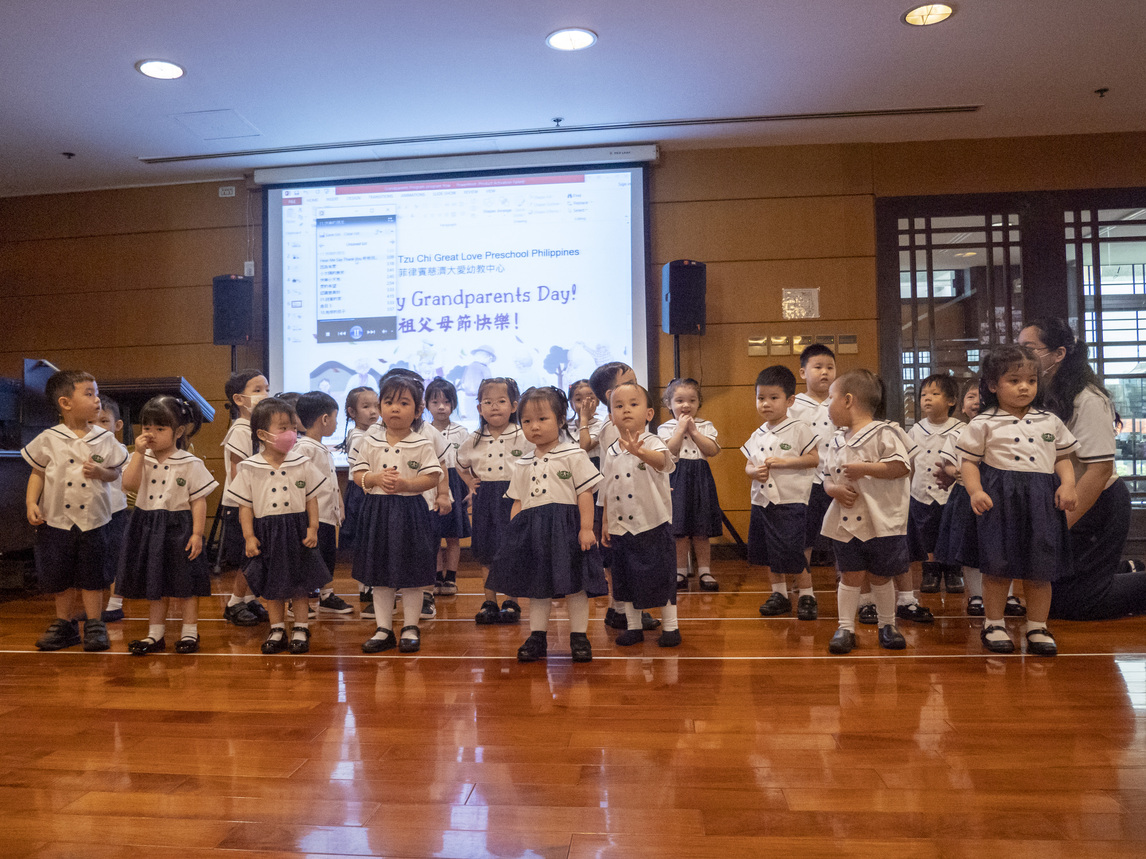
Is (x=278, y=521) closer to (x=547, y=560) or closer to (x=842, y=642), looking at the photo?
(x=547, y=560)

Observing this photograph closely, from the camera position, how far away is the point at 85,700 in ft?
7.69

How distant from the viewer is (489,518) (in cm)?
355

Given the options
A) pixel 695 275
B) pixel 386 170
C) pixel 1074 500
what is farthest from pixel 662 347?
pixel 1074 500

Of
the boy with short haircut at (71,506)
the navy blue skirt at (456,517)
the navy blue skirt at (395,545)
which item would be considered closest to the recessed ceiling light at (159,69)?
the boy with short haircut at (71,506)

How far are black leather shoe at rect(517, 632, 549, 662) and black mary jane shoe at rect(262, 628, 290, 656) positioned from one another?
95 centimetres

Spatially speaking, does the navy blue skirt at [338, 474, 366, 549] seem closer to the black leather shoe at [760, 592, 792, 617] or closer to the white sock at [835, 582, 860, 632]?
the black leather shoe at [760, 592, 792, 617]

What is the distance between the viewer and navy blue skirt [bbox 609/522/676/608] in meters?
2.81

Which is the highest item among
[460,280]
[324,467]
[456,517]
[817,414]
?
[460,280]

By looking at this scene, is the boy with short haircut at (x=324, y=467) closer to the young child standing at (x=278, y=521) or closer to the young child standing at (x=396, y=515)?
the young child standing at (x=278, y=521)

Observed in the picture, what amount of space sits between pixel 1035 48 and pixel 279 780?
4.78 m

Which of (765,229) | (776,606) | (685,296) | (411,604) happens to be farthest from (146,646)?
(765,229)

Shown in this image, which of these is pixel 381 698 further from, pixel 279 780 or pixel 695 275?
pixel 695 275

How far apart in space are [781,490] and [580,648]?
125cm

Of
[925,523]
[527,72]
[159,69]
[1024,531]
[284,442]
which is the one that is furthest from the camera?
[527,72]
